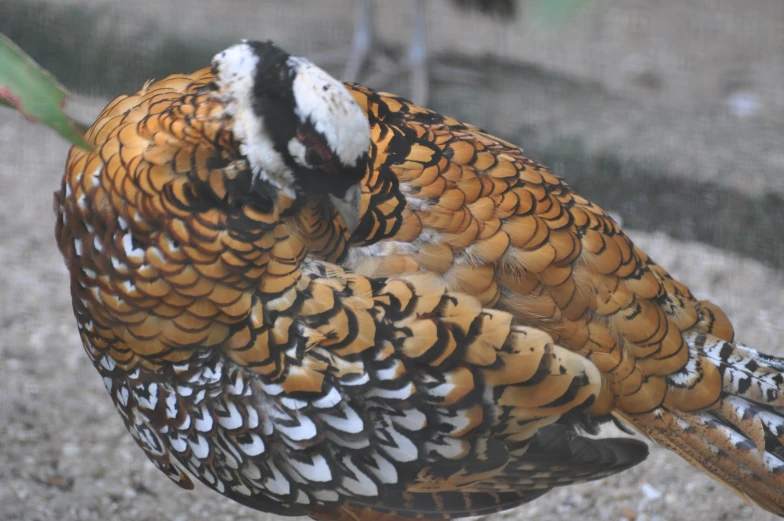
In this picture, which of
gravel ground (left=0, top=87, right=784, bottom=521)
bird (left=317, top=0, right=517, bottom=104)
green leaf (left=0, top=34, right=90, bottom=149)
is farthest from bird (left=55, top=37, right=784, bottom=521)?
bird (left=317, top=0, right=517, bottom=104)

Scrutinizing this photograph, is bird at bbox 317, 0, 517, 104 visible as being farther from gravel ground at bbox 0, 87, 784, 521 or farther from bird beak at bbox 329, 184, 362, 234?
bird beak at bbox 329, 184, 362, 234

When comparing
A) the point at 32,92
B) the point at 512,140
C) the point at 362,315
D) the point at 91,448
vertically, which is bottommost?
the point at 91,448

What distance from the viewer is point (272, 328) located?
2.09 m

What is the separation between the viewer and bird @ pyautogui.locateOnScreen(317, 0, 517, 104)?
586cm

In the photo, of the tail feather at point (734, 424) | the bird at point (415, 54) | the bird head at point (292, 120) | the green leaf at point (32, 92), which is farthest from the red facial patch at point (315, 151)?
the bird at point (415, 54)

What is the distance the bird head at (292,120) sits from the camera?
6.04ft

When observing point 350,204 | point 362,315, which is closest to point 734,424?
point 362,315

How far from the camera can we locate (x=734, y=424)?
7.95ft

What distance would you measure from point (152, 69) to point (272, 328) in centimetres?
470

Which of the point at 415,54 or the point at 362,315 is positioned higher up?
the point at 362,315

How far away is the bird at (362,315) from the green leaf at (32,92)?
552 mm

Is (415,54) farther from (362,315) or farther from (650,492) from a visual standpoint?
(362,315)

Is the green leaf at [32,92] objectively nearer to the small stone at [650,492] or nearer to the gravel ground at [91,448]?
the gravel ground at [91,448]

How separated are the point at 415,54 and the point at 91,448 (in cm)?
368
